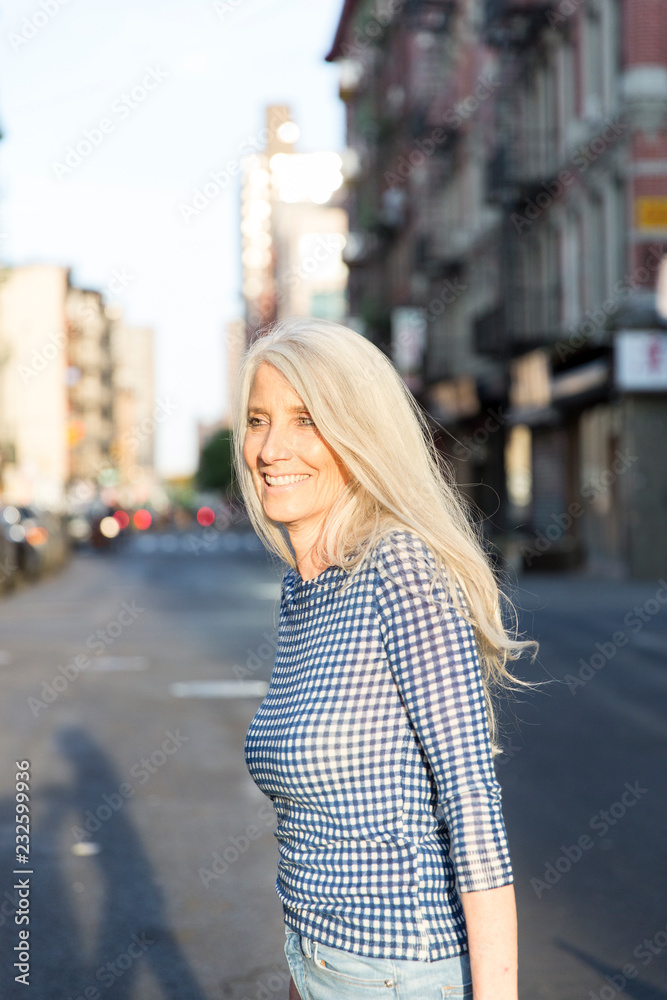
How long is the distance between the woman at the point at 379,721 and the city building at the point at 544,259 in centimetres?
1009

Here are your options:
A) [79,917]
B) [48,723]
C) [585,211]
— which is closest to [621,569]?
[585,211]

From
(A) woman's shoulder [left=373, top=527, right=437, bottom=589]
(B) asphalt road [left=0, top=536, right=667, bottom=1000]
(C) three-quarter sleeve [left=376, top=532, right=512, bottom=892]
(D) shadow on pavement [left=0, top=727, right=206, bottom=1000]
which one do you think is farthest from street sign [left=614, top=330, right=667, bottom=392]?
(C) three-quarter sleeve [left=376, top=532, right=512, bottom=892]

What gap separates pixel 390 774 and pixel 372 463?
0.50 meters

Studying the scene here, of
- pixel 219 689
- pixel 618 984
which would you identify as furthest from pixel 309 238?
pixel 618 984

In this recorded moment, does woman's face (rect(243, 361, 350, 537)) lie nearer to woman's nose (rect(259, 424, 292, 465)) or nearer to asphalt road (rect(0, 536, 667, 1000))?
woman's nose (rect(259, 424, 292, 465))

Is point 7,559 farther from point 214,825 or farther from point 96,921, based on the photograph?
point 96,921

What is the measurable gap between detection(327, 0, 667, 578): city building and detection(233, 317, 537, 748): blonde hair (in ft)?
33.0

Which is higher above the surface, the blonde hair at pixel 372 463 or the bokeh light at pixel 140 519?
the blonde hair at pixel 372 463

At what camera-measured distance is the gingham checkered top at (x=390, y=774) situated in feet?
5.95

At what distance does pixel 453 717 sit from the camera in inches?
71.3

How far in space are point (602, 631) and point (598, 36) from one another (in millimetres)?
14746

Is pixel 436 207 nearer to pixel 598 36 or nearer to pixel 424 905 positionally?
pixel 598 36

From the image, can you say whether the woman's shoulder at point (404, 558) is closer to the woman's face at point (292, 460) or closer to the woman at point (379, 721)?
the woman at point (379, 721)

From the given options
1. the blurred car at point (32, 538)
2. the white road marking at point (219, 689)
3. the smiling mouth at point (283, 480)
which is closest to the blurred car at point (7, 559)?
the blurred car at point (32, 538)
